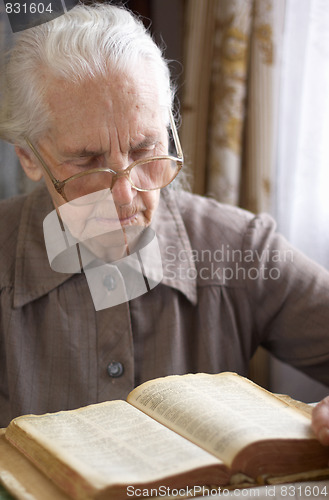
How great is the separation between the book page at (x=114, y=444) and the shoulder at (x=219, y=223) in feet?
2.07

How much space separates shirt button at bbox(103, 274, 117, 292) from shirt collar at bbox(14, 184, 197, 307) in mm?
83

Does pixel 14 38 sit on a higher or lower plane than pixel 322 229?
higher

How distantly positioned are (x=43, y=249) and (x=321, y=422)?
2.61 ft

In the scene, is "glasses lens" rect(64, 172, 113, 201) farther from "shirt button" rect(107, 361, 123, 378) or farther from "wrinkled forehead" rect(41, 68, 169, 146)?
"shirt button" rect(107, 361, 123, 378)

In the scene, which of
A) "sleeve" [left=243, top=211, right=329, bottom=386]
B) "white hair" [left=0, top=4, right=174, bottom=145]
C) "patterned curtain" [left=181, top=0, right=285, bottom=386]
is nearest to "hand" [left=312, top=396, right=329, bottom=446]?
"sleeve" [left=243, top=211, right=329, bottom=386]

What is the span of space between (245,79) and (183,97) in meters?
0.24

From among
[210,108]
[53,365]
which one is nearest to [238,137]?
[210,108]

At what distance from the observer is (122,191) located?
3.94 feet

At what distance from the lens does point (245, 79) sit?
1.82m

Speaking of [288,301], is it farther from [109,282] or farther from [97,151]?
[97,151]

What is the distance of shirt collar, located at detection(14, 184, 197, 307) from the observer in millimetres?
1356

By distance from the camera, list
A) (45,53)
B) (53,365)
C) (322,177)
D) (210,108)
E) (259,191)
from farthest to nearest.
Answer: (210,108), (259,191), (322,177), (53,365), (45,53)

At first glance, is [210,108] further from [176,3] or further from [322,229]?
[322,229]

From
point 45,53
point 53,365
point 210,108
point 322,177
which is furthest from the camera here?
point 210,108
